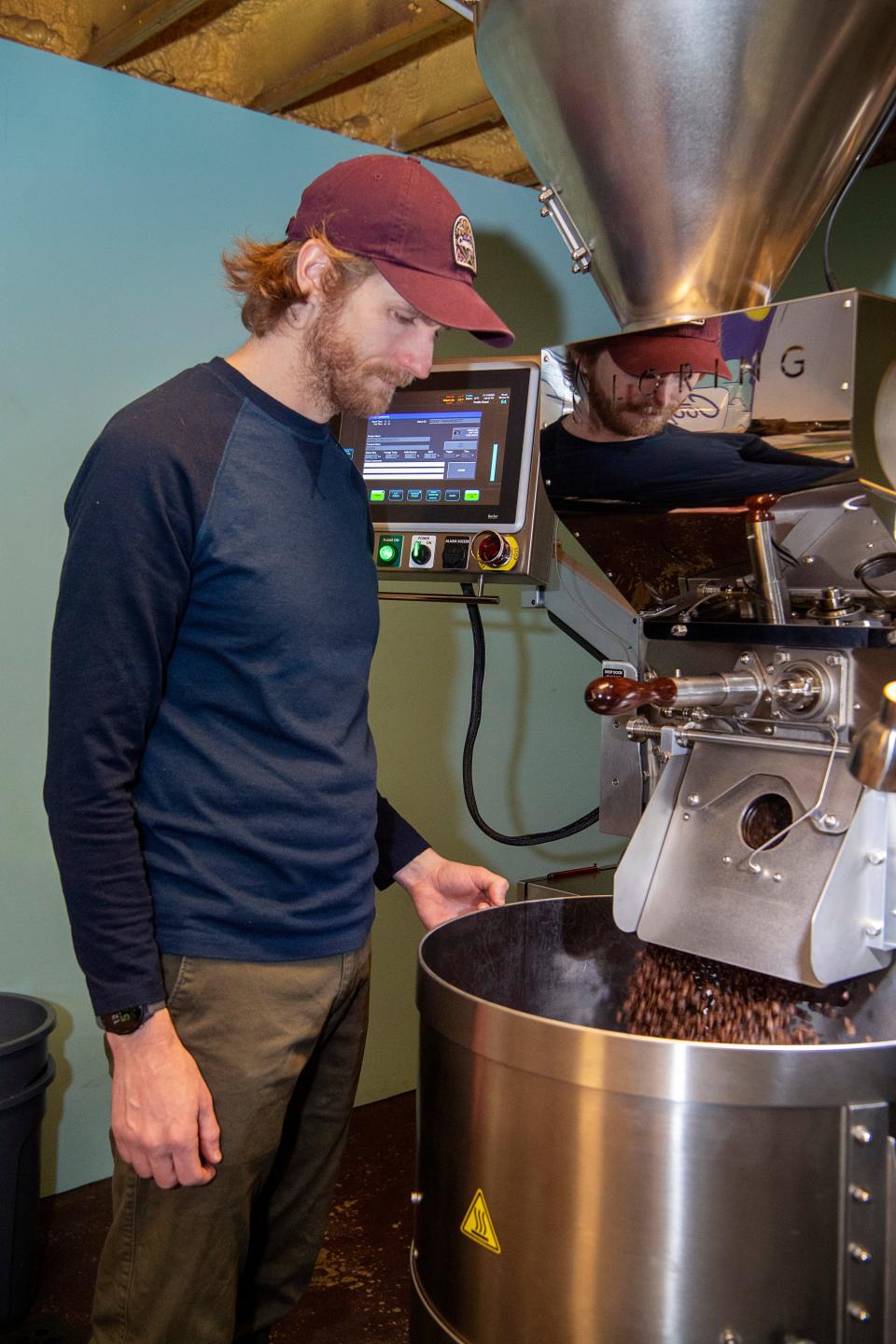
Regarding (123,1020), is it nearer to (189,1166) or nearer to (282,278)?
(189,1166)

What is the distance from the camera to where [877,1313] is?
3.01ft

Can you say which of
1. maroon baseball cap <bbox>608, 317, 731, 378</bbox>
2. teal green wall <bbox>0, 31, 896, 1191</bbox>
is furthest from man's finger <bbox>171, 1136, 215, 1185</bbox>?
teal green wall <bbox>0, 31, 896, 1191</bbox>

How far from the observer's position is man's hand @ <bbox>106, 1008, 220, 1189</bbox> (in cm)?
105

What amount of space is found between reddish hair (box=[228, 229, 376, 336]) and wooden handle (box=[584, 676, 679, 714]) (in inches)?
19.8

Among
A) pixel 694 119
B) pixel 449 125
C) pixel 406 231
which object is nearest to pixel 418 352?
pixel 406 231

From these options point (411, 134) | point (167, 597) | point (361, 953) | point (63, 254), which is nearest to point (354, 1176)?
point (361, 953)

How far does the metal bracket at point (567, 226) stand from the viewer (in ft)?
4.29

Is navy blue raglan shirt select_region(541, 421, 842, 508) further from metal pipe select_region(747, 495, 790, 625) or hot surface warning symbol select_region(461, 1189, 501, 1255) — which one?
hot surface warning symbol select_region(461, 1189, 501, 1255)

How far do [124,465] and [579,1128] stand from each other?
685 mm

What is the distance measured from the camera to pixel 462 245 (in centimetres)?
126

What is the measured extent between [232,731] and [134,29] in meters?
1.42

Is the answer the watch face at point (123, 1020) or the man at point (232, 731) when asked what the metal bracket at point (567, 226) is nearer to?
the man at point (232, 731)

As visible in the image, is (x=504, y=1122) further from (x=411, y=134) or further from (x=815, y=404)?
(x=411, y=134)

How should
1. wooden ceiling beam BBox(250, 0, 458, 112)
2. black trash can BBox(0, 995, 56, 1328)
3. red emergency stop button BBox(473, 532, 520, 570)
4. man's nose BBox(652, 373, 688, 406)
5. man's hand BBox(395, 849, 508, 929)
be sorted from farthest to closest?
wooden ceiling beam BBox(250, 0, 458, 112) → black trash can BBox(0, 995, 56, 1328) → red emergency stop button BBox(473, 532, 520, 570) → man's hand BBox(395, 849, 508, 929) → man's nose BBox(652, 373, 688, 406)
